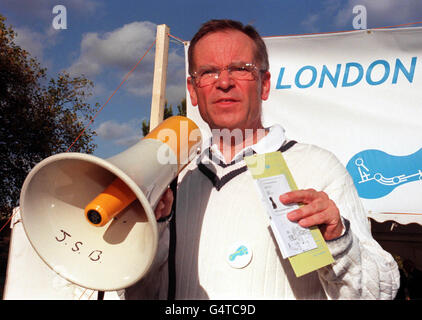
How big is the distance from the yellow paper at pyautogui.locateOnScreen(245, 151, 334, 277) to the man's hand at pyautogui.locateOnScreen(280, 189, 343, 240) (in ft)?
0.16

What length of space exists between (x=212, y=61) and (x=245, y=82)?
0.57 feet

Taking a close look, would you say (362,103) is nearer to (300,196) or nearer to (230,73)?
(230,73)

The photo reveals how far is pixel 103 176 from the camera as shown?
45.2 inches

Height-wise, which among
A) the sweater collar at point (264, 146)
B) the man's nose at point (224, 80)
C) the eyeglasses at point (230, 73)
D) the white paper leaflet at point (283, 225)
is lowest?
the white paper leaflet at point (283, 225)

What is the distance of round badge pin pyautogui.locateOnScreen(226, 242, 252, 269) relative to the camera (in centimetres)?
121

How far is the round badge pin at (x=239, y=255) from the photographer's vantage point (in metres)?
1.21

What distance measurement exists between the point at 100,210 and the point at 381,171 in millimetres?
2374

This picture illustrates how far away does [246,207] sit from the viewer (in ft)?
4.30

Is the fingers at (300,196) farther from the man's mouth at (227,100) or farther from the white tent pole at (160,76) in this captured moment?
the white tent pole at (160,76)

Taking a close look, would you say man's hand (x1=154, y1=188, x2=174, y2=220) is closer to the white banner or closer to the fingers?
the fingers

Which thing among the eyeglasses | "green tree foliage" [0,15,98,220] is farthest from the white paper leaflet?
"green tree foliage" [0,15,98,220]

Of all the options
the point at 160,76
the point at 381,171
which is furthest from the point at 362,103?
the point at 160,76

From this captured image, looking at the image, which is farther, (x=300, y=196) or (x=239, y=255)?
(x=239, y=255)

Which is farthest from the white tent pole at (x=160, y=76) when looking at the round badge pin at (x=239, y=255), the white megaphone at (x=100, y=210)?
the round badge pin at (x=239, y=255)
